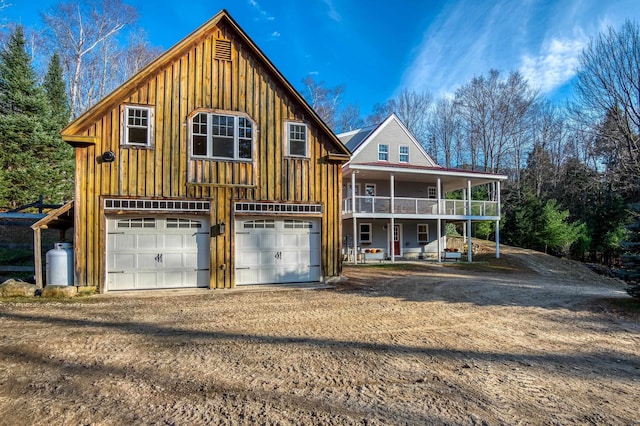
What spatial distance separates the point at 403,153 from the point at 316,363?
21.8m

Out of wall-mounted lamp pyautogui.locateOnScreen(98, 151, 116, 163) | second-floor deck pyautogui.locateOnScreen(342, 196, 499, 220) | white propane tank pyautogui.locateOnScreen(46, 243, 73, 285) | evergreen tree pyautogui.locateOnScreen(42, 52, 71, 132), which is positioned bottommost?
white propane tank pyautogui.locateOnScreen(46, 243, 73, 285)

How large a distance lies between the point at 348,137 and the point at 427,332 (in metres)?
22.1

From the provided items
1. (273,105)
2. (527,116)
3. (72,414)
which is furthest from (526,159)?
(72,414)

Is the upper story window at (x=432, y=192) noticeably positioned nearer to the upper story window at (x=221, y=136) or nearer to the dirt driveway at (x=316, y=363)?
the dirt driveway at (x=316, y=363)

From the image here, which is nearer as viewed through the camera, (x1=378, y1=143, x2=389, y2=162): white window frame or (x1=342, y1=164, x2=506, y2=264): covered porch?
(x1=342, y1=164, x2=506, y2=264): covered porch

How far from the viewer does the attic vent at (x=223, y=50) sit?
11656 millimetres

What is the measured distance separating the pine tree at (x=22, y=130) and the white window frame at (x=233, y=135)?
1561 cm

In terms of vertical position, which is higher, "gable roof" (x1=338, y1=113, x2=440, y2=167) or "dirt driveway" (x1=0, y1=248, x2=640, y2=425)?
"gable roof" (x1=338, y1=113, x2=440, y2=167)

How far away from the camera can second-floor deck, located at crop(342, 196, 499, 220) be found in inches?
810

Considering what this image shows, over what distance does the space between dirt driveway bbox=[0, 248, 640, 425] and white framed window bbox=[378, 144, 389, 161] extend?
16100mm

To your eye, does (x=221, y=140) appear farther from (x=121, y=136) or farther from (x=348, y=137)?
(x=348, y=137)

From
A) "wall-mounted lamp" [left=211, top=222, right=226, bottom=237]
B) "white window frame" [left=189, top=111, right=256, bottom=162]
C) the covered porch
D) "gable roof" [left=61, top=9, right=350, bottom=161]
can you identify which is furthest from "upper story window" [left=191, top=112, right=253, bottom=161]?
the covered porch

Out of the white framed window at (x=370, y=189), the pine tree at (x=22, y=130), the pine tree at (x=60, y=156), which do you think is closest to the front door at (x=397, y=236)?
the white framed window at (x=370, y=189)

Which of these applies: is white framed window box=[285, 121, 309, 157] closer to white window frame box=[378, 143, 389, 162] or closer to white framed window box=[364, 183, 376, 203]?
white framed window box=[364, 183, 376, 203]
